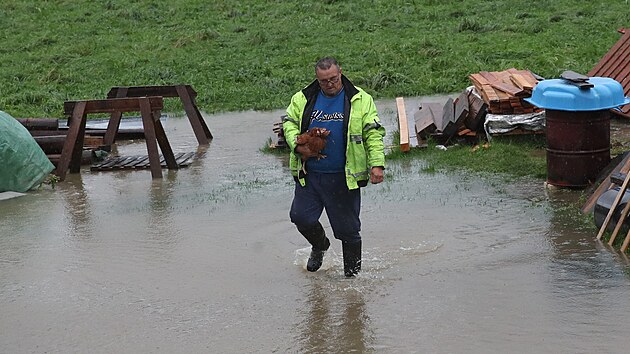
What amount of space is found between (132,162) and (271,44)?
1186 cm

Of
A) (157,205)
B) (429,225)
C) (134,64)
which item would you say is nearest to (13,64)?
(134,64)

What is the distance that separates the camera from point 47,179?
13.7 m

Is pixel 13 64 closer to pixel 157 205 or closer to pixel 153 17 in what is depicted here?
pixel 153 17

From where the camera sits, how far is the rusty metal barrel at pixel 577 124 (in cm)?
1070

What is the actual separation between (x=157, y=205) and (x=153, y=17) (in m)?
19.8

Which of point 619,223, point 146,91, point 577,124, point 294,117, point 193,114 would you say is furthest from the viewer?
point 146,91

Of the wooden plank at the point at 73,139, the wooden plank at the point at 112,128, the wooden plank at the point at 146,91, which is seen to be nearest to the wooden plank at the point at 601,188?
the wooden plank at the point at 73,139

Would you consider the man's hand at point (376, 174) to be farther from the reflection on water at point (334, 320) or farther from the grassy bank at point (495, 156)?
the grassy bank at point (495, 156)

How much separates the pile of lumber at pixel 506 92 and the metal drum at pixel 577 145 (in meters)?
2.41

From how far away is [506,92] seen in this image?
13750mm

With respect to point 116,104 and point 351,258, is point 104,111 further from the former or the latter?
point 351,258

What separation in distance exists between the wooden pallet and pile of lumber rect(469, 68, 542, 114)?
4.27m

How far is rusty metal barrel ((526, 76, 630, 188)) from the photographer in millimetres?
10695

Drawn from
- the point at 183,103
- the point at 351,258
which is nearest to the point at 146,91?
the point at 183,103
